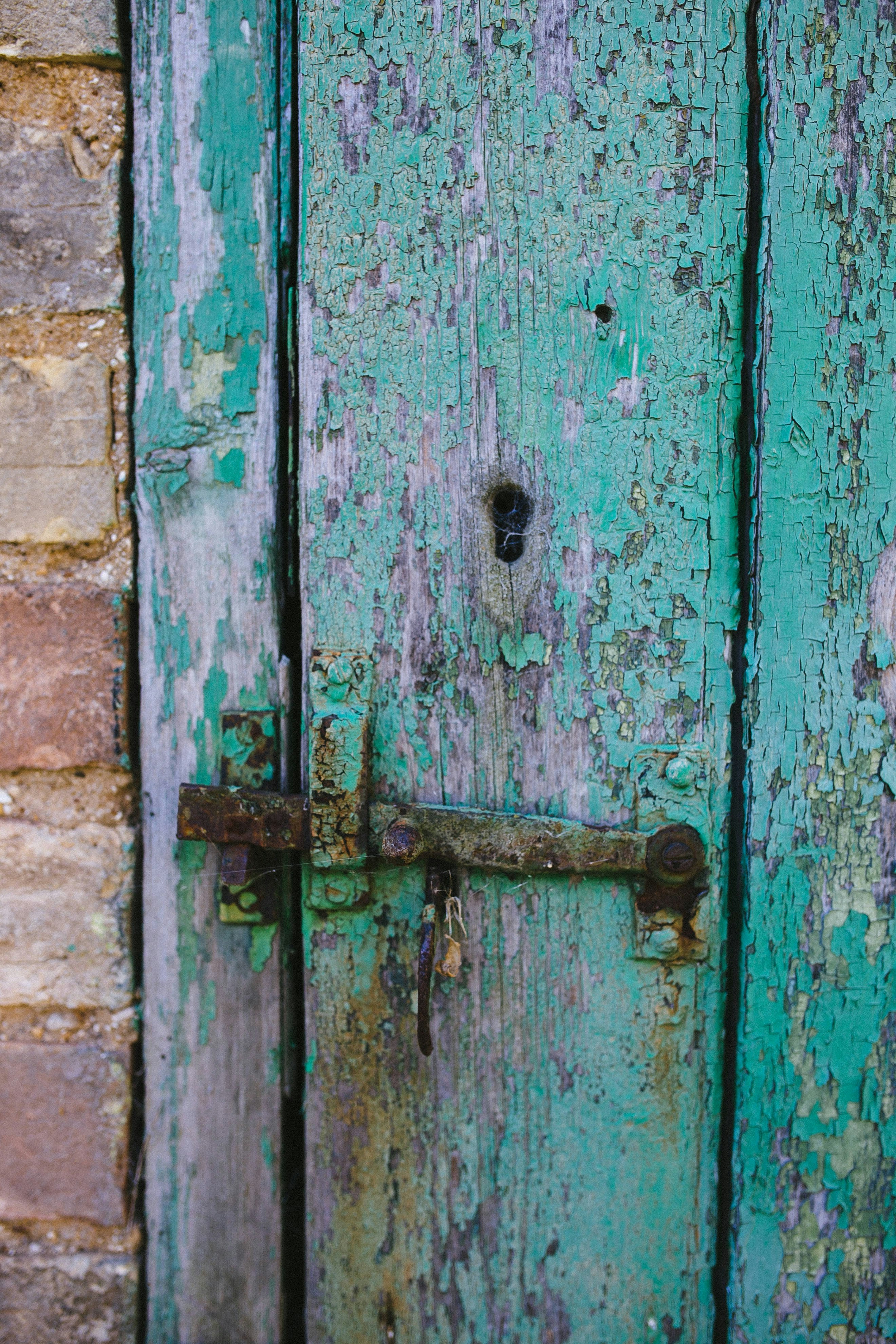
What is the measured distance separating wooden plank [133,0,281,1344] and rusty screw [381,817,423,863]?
17 centimetres

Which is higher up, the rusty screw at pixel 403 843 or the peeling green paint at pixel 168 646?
the peeling green paint at pixel 168 646

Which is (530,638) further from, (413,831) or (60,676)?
(60,676)

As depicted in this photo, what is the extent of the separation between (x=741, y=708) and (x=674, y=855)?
0.15 metres

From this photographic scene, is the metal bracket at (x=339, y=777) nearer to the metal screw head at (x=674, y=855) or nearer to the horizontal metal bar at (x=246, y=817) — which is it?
the horizontal metal bar at (x=246, y=817)

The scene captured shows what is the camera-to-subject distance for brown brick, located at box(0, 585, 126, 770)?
2.52ft

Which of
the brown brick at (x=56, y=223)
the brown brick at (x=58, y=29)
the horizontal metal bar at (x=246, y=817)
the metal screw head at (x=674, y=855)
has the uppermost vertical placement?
the brown brick at (x=58, y=29)

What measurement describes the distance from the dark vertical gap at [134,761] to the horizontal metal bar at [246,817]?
89mm

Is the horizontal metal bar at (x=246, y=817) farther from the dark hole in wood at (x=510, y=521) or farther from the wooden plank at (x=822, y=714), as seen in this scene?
the wooden plank at (x=822, y=714)

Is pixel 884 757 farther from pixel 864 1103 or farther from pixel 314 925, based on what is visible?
pixel 314 925

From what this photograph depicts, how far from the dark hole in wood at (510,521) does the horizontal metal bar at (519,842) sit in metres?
0.24

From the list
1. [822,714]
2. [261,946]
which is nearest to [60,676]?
[261,946]

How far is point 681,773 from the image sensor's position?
736 mm

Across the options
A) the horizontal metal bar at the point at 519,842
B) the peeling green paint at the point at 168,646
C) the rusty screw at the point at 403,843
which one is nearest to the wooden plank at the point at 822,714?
the horizontal metal bar at the point at 519,842

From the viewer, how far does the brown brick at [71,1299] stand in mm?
774
